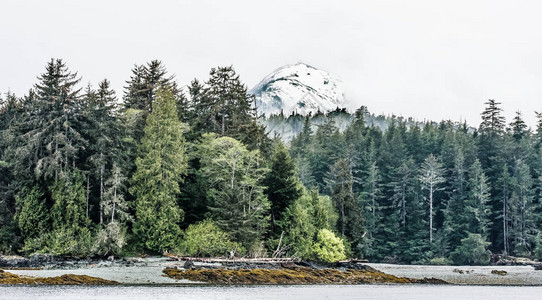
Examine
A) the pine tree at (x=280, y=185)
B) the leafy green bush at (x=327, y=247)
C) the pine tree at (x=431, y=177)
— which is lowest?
the leafy green bush at (x=327, y=247)

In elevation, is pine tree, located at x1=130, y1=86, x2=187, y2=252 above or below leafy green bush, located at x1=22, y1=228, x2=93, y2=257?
above

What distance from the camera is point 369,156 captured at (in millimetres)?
109125

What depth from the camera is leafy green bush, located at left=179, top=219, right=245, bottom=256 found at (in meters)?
55.4

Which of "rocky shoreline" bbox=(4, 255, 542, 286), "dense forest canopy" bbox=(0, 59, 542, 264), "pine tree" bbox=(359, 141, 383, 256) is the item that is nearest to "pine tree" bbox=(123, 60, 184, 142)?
"dense forest canopy" bbox=(0, 59, 542, 264)

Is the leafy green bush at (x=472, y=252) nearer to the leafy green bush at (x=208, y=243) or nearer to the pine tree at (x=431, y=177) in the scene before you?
the pine tree at (x=431, y=177)

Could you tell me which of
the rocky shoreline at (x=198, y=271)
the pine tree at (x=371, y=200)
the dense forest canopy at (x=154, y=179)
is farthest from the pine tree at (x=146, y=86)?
the pine tree at (x=371, y=200)

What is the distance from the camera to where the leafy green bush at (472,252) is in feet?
301

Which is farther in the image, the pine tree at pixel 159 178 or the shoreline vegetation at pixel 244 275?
the pine tree at pixel 159 178

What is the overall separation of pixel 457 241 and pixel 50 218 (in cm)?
6349

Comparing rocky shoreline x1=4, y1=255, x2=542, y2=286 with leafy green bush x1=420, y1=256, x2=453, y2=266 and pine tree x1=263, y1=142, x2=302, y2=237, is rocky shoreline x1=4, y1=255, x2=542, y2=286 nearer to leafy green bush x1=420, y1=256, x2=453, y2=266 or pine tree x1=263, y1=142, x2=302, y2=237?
pine tree x1=263, y1=142, x2=302, y2=237

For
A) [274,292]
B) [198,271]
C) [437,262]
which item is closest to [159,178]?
[198,271]

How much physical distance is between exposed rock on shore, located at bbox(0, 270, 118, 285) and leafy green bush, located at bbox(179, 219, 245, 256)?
14.8m

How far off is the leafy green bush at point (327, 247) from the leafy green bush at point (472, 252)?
3130 centimetres

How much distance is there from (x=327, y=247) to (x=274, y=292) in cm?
2784
